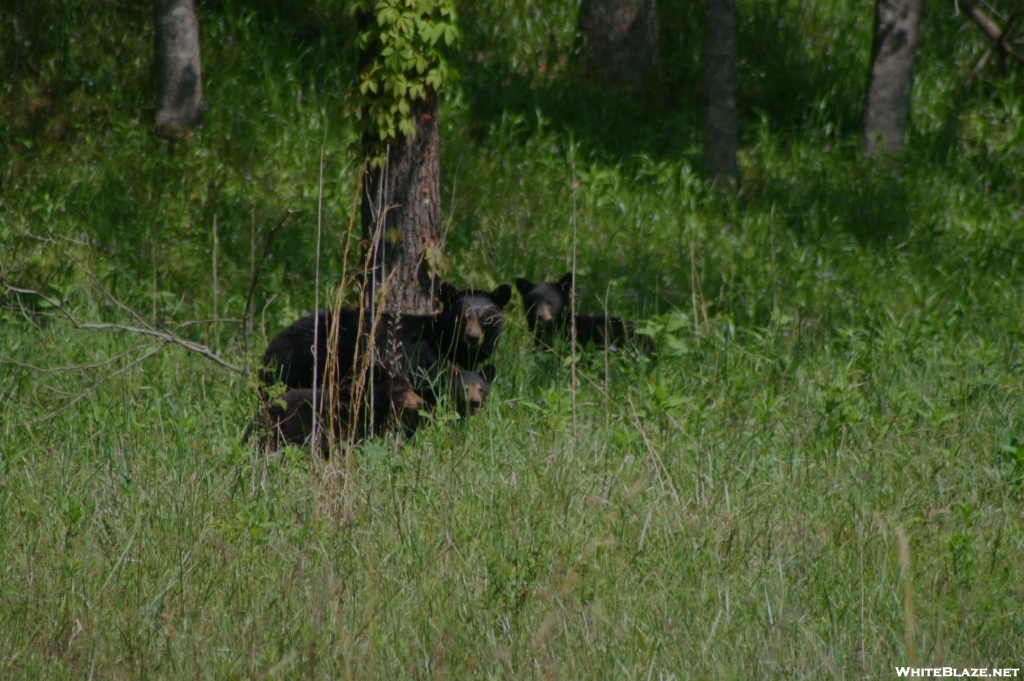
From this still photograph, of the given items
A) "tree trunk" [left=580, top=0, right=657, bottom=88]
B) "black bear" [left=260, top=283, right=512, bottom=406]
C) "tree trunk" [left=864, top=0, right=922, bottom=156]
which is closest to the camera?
"black bear" [left=260, top=283, right=512, bottom=406]

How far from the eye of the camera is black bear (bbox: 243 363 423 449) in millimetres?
5312

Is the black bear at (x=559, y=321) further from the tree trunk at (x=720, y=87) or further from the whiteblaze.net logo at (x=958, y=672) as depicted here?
the whiteblaze.net logo at (x=958, y=672)

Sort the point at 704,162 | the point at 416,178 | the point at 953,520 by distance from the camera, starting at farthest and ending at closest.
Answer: the point at 704,162 → the point at 416,178 → the point at 953,520

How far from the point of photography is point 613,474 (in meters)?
4.64

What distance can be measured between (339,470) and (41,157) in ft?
21.4

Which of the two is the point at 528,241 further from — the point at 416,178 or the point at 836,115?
the point at 836,115

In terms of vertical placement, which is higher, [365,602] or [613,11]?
[613,11]

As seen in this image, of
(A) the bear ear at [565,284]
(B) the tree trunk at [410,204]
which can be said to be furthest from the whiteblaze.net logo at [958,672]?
(A) the bear ear at [565,284]

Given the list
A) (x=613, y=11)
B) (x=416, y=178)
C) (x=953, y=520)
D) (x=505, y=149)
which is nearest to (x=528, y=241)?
(x=505, y=149)

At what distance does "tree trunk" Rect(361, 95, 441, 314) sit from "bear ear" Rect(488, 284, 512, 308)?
44 centimetres

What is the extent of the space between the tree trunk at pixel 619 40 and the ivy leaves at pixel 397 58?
6418mm

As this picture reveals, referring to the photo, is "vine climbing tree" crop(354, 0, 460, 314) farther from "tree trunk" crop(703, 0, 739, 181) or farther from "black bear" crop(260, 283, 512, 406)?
"tree trunk" crop(703, 0, 739, 181)

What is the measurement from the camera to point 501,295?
673 cm

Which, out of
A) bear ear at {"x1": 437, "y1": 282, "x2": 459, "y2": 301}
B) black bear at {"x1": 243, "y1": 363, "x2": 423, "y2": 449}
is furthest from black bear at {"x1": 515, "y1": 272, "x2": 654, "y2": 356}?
black bear at {"x1": 243, "y1": 363, "x2": 423, "y2": 449}
